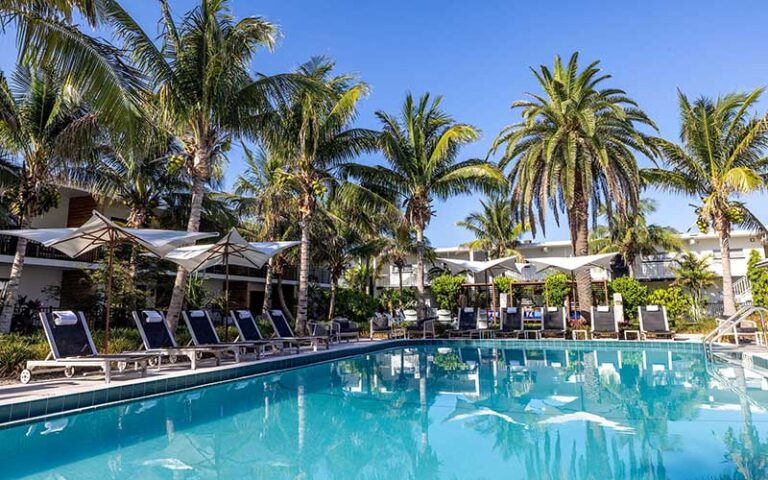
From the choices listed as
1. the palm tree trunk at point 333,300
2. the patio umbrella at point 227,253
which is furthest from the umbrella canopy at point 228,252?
the palm tree trunk at point 333,300

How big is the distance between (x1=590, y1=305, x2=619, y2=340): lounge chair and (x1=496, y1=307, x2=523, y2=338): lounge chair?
2.36m

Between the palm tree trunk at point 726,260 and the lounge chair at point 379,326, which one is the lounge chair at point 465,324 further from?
the palm tree trunk at point 726,260

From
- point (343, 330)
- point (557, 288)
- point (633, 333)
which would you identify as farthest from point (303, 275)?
point (557, 288)

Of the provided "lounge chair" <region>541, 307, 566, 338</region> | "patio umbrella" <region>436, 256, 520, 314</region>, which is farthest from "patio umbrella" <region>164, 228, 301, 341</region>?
"lounge chair" <region>541, 307, 566, 338</region>

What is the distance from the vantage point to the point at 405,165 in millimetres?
17703

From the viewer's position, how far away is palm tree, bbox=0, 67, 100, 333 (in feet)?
36.0

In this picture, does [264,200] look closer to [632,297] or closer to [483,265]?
[483,265]

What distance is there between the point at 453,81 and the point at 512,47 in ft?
8.89

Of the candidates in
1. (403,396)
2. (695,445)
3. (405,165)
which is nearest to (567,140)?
(405,165)

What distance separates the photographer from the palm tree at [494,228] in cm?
3297

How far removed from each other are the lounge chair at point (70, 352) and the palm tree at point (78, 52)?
319 cm

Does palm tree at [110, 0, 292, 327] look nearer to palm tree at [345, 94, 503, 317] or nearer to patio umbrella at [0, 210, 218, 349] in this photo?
patio umbrella at [0, 210, 218, 349]

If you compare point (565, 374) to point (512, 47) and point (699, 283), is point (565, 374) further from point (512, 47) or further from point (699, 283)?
point (699, 283)

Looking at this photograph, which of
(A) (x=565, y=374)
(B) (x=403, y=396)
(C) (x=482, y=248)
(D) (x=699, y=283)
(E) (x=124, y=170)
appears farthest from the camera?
(C) (x=482, y=248)
